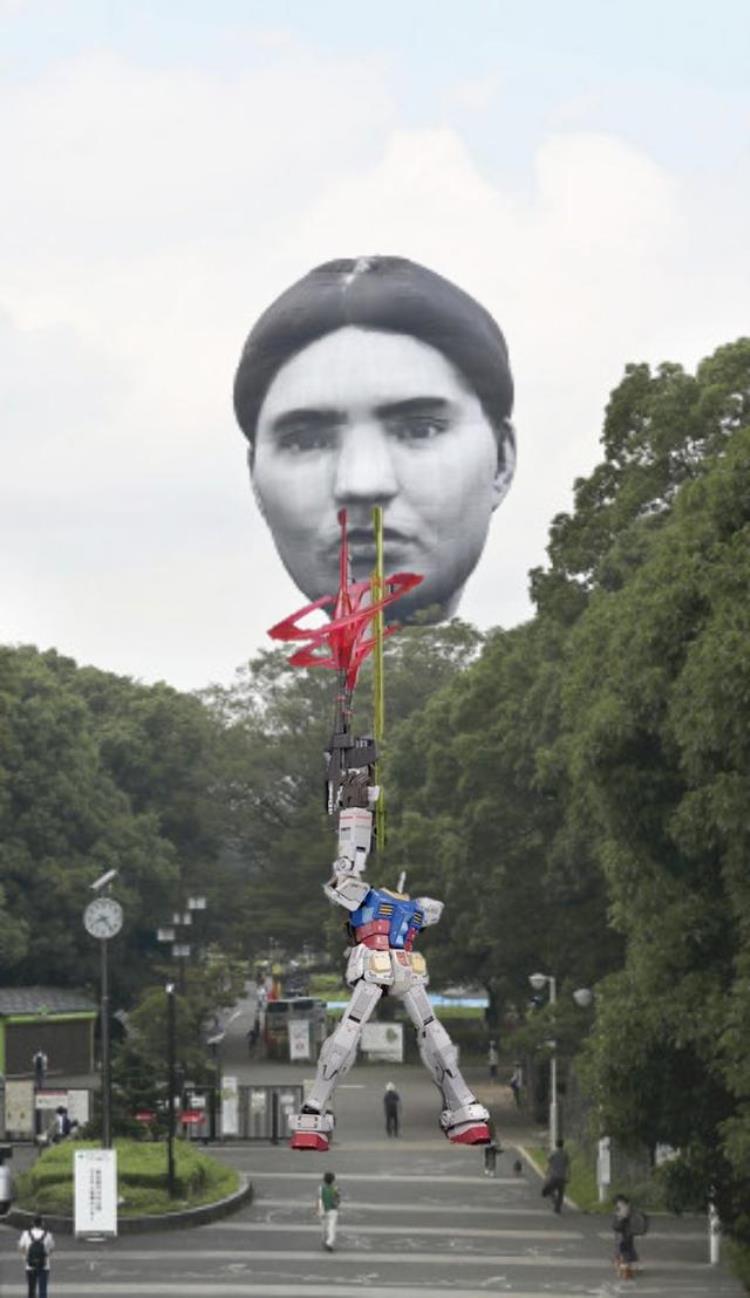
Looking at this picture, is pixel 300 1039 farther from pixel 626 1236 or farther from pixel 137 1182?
pixel 626 1236

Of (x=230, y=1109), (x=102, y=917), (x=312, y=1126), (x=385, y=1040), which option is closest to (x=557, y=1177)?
(x=102, y=917)

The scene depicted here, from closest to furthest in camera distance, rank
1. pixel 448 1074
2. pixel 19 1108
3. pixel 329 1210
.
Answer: pixel 448 1074, pixel 329 1210, pixel 19 1108

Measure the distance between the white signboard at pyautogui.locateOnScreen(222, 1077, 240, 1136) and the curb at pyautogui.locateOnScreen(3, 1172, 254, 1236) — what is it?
1289cm

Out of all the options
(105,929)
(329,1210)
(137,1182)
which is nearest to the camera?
(329,1210)

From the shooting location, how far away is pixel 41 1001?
283ft

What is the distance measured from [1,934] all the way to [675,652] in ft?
173

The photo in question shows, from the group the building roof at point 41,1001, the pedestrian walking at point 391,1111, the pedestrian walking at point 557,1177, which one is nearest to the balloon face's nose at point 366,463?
the building roof at point 41,1001

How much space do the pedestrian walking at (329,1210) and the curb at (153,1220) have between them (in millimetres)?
4450

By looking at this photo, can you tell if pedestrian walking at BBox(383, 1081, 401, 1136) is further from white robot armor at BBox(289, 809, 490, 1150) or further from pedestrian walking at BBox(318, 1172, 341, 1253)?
white robot armor at BBox(289, 809, 490, 1150)

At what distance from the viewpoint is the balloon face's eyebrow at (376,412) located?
135 m

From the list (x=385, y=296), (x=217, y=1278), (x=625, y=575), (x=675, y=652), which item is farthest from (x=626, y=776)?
(x=385, y=296)

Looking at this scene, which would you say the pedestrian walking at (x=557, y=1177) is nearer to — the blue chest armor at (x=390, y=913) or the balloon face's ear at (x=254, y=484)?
the blue chest armor at (x=390, y=913)

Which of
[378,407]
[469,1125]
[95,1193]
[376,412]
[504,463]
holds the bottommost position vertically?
[95,1193]

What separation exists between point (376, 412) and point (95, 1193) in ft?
297
